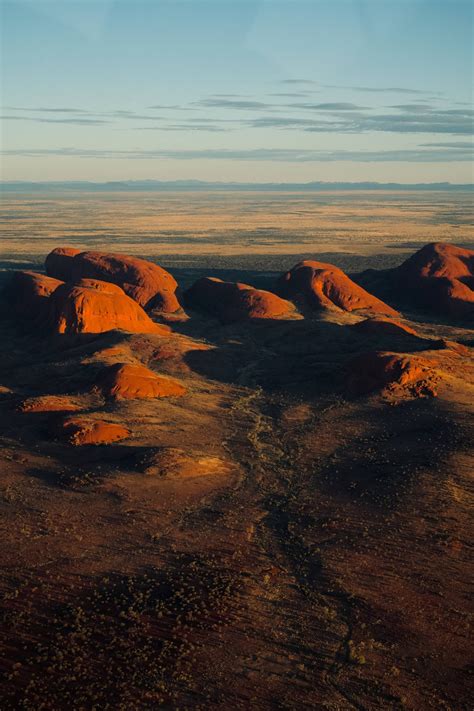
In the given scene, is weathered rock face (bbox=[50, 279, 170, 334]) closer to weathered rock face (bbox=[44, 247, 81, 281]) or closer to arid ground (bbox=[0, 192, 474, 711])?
arid ground (bbox=[0, 192, 474, 711])

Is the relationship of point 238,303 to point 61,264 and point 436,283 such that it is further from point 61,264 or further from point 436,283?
point 61,264

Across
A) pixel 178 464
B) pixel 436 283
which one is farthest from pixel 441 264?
pixel 178 464

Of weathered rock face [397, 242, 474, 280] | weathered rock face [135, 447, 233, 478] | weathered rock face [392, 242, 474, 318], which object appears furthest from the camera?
weathered rock face [397, 242, 474, 280]

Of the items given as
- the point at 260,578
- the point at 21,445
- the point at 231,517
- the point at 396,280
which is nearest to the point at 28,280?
the point at 21,445

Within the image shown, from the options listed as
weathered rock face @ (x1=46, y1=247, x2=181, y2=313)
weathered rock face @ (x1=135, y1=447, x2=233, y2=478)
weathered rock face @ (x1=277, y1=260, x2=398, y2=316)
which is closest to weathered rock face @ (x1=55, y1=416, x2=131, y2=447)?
weathered rock face @ (x1=135, y1=447, x2=233, y2=478)

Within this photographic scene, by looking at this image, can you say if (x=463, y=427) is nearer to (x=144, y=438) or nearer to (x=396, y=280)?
(x=144, y=438)

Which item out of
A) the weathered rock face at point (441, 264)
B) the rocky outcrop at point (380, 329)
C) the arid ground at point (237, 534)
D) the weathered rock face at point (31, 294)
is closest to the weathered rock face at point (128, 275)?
the weathered rock face at point (31, 294)
